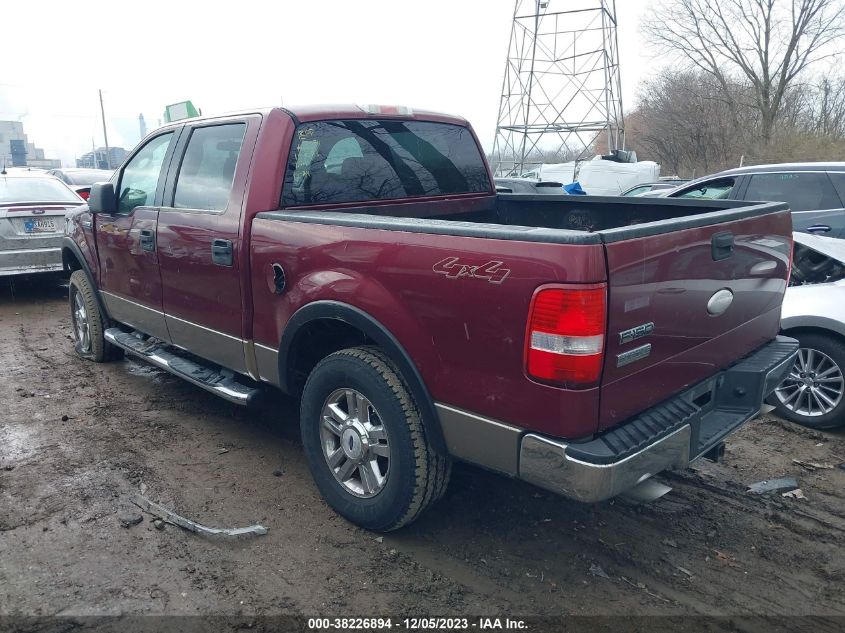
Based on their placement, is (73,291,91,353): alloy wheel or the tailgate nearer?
the tailgate

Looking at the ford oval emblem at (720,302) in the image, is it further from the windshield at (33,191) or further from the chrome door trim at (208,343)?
the windshield at (33,191)

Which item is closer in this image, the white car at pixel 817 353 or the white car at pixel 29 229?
the white car at pixel 817 353

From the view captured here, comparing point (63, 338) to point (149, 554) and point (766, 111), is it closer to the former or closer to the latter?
point (149, 554)

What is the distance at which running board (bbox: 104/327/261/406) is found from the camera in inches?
154

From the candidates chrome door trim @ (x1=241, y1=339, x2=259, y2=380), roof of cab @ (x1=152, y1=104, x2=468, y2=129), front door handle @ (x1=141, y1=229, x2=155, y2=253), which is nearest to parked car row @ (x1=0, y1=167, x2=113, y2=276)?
front door handle @ (x1=141, y1=229, x2=155, y2=253)

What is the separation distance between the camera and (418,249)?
8.96ft

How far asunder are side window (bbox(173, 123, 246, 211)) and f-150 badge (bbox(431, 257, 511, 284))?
1.73m

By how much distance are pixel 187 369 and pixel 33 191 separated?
19.9 feet

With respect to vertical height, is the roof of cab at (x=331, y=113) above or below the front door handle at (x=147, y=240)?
above

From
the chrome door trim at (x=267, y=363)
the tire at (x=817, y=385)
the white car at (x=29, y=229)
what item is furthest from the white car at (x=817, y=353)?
the white car at (x=29, y=229)

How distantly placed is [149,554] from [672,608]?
2.35m

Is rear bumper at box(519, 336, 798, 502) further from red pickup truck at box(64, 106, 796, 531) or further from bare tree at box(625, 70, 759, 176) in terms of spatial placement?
bare tree at box(625, 70, 759, 176)

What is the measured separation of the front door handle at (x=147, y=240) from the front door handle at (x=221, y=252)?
2.74 feet

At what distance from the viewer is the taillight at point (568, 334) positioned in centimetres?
231
